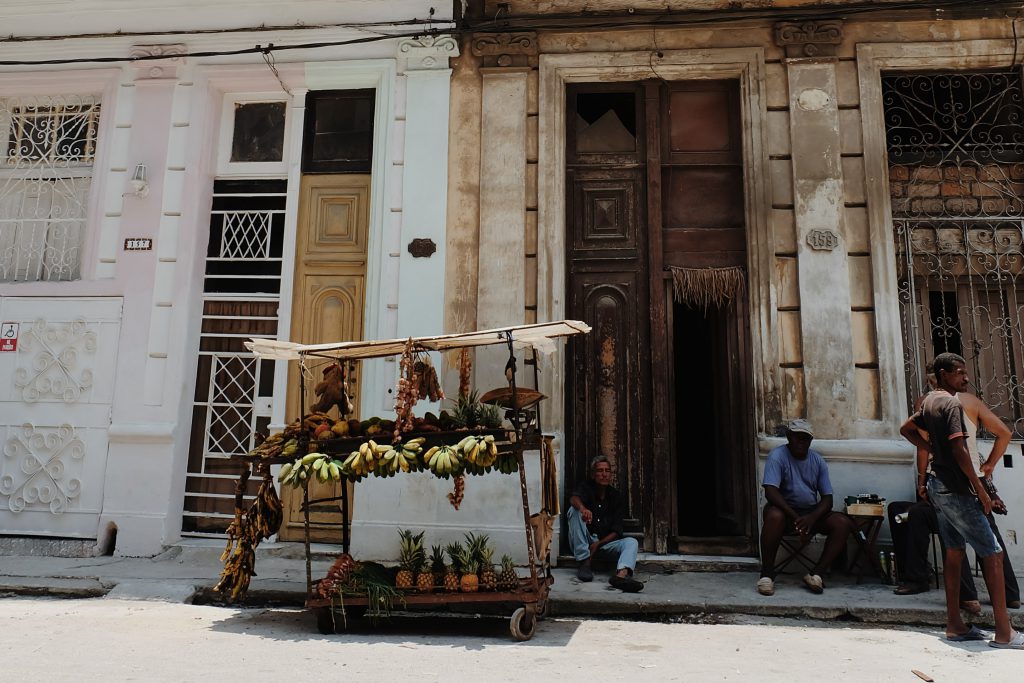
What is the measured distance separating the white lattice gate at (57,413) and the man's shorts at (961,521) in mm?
7839

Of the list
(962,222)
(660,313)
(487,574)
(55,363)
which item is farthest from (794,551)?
(55,363)

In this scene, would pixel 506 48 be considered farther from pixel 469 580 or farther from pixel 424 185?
pixel 469 580

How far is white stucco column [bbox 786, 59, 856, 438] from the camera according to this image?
707 cm

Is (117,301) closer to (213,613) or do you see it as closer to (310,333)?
(310,333)

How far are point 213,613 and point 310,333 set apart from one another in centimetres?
319

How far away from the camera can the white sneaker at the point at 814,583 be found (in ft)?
19.8

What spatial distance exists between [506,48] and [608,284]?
286 centimetres

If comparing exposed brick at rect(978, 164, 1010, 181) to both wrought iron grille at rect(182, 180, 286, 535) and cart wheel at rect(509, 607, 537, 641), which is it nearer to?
cart wheel at rect(509, 607, 537, 641)

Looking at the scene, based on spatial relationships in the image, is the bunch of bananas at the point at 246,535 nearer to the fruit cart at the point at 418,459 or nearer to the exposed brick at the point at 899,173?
the fruit cart at the point at 418,459

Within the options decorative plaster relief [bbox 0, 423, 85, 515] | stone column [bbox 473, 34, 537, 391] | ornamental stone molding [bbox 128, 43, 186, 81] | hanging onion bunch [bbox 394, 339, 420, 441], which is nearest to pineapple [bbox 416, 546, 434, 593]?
hanging onion bunch [bbox 394, 339, 420, 441]

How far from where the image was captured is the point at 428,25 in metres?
8.12

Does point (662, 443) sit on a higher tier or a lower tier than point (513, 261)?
lower

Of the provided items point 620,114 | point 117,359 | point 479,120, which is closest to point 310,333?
point 117,359

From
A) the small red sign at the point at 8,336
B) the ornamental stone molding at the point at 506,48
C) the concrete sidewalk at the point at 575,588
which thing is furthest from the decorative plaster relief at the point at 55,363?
the ornamental stone molding at the point at 506,48
